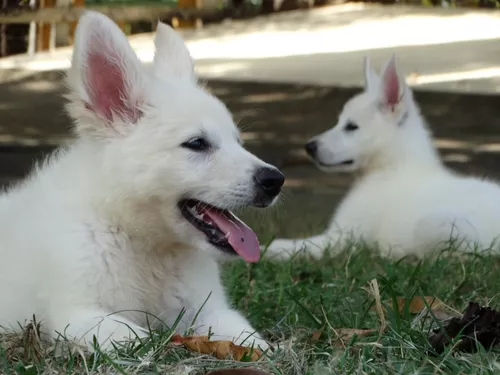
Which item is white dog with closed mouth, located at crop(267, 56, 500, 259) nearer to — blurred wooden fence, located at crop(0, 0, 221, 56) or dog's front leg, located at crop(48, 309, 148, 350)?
blurred wooden fence, located at crop(0, 0, 221, 56)

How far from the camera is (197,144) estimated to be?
3.18 metres

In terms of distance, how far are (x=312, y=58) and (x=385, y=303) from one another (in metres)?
5.52

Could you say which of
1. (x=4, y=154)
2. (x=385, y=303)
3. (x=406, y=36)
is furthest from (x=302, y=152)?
(x=385, y=303)

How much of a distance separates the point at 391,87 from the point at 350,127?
0.40 meters

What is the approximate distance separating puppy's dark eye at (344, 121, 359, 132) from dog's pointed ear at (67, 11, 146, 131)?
305cm

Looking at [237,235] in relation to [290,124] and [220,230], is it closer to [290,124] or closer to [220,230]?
[220,230]

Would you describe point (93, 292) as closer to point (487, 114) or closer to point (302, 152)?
point (302, 152)

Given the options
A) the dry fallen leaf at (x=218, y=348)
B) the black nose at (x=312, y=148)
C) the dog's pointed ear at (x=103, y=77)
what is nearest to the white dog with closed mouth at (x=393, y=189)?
the black nose at (x=312, y=148)

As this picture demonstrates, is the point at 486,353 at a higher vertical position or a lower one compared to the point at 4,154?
higher

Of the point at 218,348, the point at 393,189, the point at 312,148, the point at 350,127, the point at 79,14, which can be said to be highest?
the point at 79,14

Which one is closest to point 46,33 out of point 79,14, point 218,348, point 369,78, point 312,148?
point 79,14

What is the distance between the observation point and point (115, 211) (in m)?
3.10

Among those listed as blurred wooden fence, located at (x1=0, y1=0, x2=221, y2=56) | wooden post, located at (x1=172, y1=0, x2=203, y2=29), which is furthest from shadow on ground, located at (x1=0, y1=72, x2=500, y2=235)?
wooden post, located at (x1=172, y1=0, x2=203, y2=29)

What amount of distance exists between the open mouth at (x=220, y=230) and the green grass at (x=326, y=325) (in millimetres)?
330
